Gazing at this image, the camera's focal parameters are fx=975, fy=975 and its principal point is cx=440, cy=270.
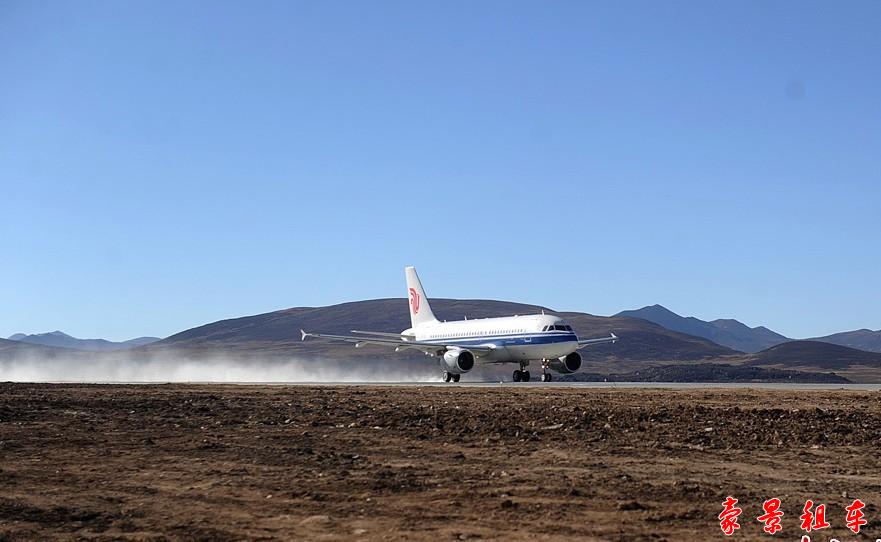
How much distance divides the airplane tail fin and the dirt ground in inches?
1959

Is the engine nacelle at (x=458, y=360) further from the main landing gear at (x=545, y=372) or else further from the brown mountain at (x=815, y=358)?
the brown mountain at (x=815, y=358)

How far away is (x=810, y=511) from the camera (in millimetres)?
11125

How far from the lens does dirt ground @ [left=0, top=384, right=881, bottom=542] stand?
34.6 feet

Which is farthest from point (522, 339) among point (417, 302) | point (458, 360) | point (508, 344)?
point (417, 302)

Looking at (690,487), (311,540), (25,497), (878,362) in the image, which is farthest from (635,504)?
(878,362)

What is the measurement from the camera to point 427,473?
14125mm

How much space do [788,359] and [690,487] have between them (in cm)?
17615

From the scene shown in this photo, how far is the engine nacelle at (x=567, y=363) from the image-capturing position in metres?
60.8

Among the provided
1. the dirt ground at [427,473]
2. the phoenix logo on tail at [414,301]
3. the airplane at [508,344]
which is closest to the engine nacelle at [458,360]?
the airplane at [508,344]

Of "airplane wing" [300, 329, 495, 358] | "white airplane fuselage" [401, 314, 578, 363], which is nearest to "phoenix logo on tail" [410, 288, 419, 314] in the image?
"airplane wing" [300, 329, 495, 358]

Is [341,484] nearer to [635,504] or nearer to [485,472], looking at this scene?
[485,472]

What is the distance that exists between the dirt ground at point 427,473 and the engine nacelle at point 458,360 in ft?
116

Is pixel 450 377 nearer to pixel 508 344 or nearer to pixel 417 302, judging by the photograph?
pixel 508 344

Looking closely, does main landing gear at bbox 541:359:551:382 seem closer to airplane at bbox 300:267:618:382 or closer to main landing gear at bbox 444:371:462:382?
airplane at bbox 300:267:618:382
